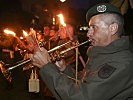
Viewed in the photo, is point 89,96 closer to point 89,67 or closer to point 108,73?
point 108,73

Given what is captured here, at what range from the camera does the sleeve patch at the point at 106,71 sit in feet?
11.3

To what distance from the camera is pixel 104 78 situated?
11.2ft

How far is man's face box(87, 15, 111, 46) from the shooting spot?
3.86 meters

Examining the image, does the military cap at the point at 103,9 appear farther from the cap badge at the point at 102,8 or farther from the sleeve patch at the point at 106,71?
the sleeve patch at the point at 106,71

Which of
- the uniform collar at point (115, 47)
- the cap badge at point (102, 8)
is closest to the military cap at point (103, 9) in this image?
the cap badge at point (102, 8)

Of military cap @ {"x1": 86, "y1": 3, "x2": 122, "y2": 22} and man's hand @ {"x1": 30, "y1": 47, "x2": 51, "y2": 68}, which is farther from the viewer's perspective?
military cap @ {"x1": 86, "y1": 3, "x2": 122, "y2": 22}

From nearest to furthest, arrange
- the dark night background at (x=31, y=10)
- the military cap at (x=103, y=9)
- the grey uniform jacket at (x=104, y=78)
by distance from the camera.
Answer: the grey uniform jacket at (x=104, y=78) < the military cap at (x=103, y=9) < the dark night background at (x=31, y=10)

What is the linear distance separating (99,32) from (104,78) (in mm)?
712

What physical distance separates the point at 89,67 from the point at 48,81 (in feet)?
1.99

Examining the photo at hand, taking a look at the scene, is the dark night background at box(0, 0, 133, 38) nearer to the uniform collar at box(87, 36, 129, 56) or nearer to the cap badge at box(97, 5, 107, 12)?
the cap badge at box(97, 5, 107, 12)

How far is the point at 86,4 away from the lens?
2705 cm

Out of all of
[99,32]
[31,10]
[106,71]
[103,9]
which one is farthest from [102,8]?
[31,10]

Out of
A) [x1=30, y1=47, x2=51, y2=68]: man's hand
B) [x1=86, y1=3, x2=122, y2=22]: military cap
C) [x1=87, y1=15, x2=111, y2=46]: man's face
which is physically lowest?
[x1=30, y1=47, x2=51, y2=68]: man's hand

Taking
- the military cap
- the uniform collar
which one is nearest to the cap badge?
the military cap
